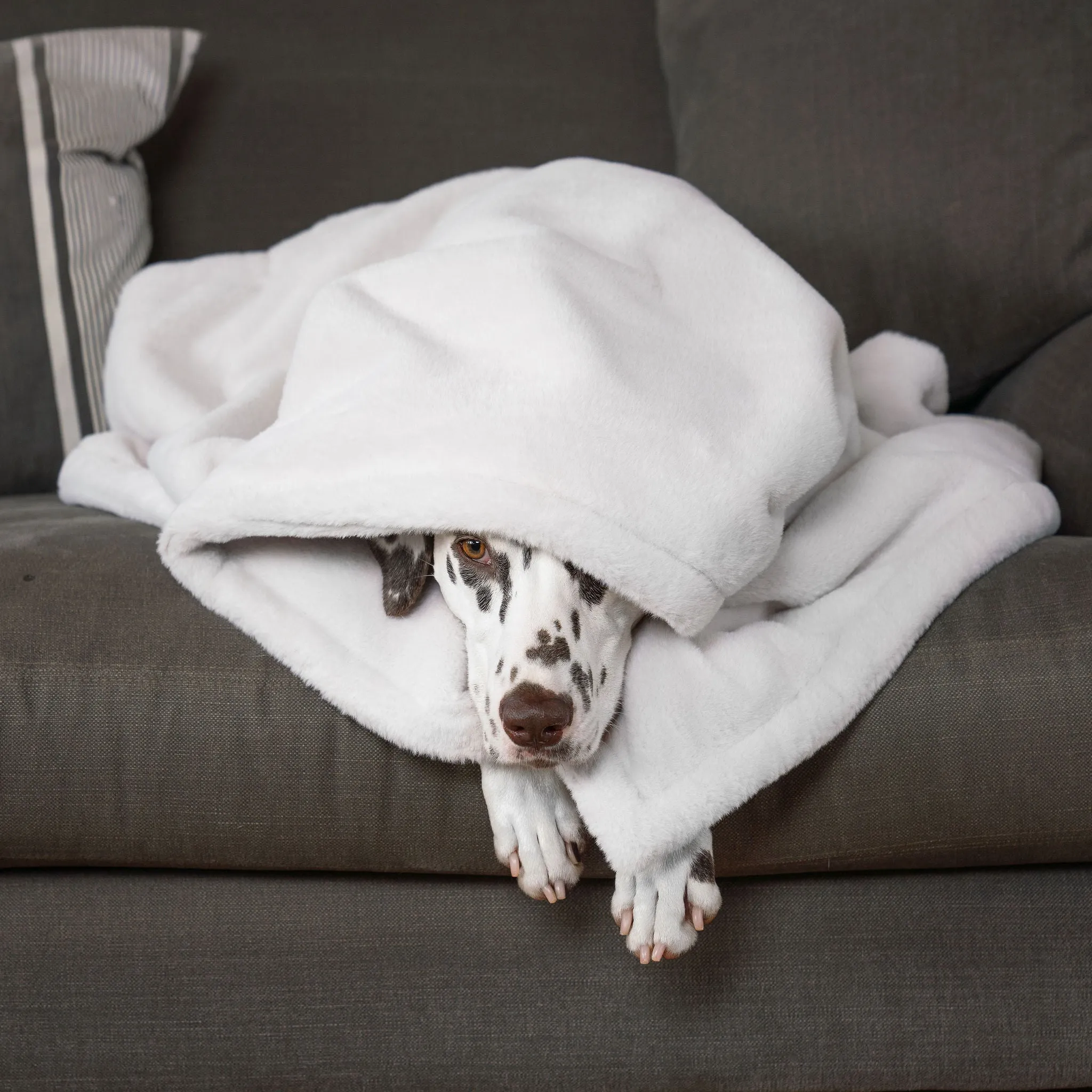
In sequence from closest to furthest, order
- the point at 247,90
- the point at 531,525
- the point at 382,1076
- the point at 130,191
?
1. the point at 531,525
2. the point at 382,1076
3. the point at 130,191
4. the point at 247,90

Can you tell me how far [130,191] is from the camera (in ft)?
7.15

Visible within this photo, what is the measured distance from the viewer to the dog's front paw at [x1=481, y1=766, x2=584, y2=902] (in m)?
1.17

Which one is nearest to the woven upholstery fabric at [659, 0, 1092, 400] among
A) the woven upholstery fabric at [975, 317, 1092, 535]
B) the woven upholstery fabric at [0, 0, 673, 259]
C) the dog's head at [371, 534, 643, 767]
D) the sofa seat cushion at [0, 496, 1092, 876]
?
the woven upholstery fabric at [975, 317, 1092, 535]

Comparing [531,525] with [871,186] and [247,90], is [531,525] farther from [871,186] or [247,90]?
[247,90]

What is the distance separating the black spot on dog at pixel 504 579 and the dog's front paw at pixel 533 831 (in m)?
0.18

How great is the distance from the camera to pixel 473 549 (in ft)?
4.04

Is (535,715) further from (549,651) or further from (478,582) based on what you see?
(478,582)

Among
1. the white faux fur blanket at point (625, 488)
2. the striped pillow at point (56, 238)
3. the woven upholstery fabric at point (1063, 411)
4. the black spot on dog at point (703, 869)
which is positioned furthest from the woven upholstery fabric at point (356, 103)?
the black spot on dog at point (703, 869)

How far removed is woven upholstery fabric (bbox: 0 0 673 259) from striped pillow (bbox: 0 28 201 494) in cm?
23

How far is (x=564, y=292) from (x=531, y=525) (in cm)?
37

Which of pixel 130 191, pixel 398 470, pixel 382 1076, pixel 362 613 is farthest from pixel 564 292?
pixel 130 191

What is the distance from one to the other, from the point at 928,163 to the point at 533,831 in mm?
1358

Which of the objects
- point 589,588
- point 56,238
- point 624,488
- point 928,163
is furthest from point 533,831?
point 56,238

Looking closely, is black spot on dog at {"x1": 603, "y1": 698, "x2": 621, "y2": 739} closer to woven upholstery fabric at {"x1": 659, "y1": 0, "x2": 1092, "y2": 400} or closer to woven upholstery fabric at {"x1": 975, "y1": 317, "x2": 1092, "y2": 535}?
woven upholstery fabric at {"x1": 975, "y1": 317, "x2": 1092, "y2": 535}
